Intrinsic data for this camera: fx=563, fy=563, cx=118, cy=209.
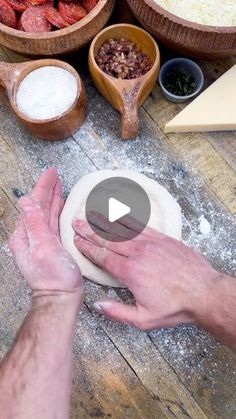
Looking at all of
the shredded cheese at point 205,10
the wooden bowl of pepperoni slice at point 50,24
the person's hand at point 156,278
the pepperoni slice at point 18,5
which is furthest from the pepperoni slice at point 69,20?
the person's hand at point 156,278

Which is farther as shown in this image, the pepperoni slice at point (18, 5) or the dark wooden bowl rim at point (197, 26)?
the pepperoni slice at point (18, 5)

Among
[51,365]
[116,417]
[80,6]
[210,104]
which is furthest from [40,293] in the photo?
[80,6]

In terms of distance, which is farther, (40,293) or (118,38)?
(118,38)

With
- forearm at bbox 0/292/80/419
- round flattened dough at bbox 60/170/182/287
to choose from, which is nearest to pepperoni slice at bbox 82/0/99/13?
round flattened dough at bbox 60/170/182/287

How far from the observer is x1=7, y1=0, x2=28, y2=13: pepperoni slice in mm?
1439

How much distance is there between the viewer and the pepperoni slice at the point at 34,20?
1.42 metres

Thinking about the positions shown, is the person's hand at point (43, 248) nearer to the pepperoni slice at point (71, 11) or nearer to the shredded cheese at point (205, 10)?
the pepperoni slice at point (71, 11)

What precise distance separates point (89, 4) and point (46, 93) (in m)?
0.27

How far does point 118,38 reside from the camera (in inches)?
58.1

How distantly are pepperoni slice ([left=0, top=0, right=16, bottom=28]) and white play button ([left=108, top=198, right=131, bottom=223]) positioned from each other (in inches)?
20.7

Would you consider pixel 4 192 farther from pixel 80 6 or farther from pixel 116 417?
pixel 116 417

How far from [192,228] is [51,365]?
52 cm

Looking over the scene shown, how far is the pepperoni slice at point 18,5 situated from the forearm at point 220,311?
32.9 inches

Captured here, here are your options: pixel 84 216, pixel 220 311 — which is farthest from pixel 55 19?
pixel 220 311
